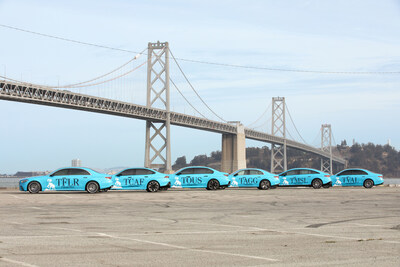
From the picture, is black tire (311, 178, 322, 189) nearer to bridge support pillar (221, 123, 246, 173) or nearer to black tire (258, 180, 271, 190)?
black tire (258, 180, 271, 190)

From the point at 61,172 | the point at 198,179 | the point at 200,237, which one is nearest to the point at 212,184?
the point at 198,179

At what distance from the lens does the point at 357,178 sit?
35094mm

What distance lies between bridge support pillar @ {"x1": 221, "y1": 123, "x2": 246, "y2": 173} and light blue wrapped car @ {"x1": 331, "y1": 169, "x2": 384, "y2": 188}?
66.9 m

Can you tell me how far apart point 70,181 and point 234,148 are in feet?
256

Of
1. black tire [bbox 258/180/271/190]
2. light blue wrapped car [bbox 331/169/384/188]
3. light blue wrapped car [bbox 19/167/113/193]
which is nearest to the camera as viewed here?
light blue wrapped car [bbox 19/167/113/193]

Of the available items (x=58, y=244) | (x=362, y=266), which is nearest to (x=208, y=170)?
(x=58, y=244)

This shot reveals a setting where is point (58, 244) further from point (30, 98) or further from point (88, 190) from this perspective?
point (30, 98)

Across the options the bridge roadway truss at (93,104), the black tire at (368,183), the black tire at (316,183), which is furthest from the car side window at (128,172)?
the bridge roadway truss at (93,104)

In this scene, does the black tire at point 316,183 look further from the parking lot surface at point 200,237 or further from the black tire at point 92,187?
the parking lot surface at point 200,237

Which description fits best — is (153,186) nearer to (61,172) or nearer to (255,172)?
(61,172)

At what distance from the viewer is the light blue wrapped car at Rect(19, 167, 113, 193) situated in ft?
88.1

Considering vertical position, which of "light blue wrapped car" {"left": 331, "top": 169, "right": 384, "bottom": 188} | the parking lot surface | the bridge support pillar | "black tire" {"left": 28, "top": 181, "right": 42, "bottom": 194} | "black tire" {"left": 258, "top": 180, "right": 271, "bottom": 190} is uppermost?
the bridge support pillar

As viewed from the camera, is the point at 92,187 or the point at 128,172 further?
the point at 128,172

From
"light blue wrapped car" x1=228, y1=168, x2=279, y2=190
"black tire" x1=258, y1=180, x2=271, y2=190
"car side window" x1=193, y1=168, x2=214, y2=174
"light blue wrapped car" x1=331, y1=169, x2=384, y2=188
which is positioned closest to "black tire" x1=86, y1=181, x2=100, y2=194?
"car side window" x1=193, y1=168, x2=214, y2=174
